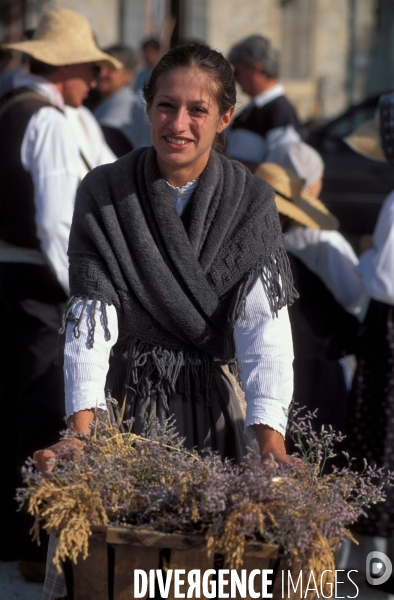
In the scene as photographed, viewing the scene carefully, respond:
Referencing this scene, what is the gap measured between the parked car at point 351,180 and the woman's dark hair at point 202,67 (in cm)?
771

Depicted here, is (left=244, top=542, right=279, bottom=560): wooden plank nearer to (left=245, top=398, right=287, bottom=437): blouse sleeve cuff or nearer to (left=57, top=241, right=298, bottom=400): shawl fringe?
(left=245, top=398, right=287, bottom=437): blouse sleeve cuff

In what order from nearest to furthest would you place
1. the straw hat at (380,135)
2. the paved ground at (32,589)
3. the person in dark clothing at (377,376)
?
the person in dark clothing at (377,376), the paved ground at (32,589), the straw hat at (380,135)

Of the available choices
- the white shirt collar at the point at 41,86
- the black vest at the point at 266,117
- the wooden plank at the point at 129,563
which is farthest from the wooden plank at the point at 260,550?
the black vest at the point at 266,117

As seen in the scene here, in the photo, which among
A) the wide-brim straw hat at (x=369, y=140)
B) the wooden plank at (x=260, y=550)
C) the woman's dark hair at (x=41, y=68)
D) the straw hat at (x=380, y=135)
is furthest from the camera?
the wide-brim straw hat at (x=369, y=140)

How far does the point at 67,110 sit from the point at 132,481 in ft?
8.60

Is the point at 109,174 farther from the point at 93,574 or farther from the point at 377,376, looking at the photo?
the point at 377,376

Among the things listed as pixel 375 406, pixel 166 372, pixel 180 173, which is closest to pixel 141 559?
pixel 166 372

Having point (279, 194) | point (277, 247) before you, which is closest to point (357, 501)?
point (277, 247)

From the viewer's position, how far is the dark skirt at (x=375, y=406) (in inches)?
139

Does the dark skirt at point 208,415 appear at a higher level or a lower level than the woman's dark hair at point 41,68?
lower

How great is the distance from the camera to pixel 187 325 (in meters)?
2.19

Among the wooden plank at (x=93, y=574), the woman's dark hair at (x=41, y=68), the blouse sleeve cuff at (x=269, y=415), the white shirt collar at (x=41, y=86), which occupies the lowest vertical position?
the wooden plank at (x=93, y=574)

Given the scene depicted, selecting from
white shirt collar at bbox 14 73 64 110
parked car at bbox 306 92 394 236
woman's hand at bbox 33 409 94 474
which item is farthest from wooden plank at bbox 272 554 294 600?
parked car at bbox 306 92 394 236

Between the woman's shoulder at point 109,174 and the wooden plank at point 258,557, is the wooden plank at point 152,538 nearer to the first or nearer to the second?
the wooden plank at point 258,557
